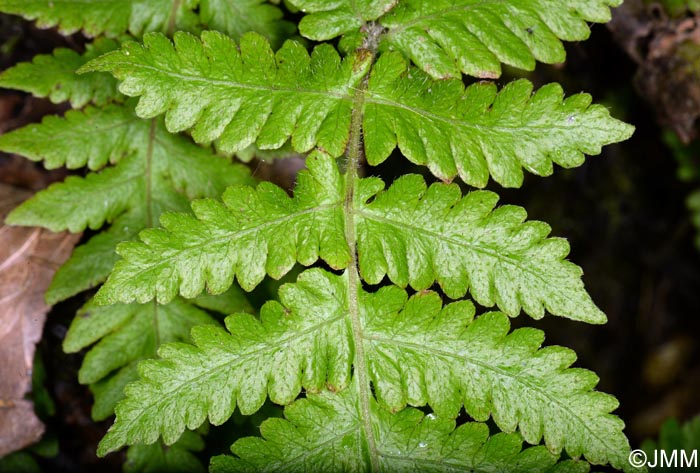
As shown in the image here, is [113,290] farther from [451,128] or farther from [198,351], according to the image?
[451,128]

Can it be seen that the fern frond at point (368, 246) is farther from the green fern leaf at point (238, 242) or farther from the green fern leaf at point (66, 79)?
the green fern leaf at point (66, 79)

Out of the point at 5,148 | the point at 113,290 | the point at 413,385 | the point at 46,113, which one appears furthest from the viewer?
the point at 46,113

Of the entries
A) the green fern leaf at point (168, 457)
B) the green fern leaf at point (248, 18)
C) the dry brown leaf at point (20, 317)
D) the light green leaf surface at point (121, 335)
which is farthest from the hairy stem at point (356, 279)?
the dry brown leaf at point (20, 317)

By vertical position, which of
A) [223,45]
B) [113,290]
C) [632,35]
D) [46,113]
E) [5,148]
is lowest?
[46,113]

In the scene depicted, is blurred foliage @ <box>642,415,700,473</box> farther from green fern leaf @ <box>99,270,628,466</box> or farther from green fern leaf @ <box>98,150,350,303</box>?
green fern leaf @ <box>98,150,350,303</box>

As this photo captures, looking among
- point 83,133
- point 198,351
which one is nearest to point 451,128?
point 198,351

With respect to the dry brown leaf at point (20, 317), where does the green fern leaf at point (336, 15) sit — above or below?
above
